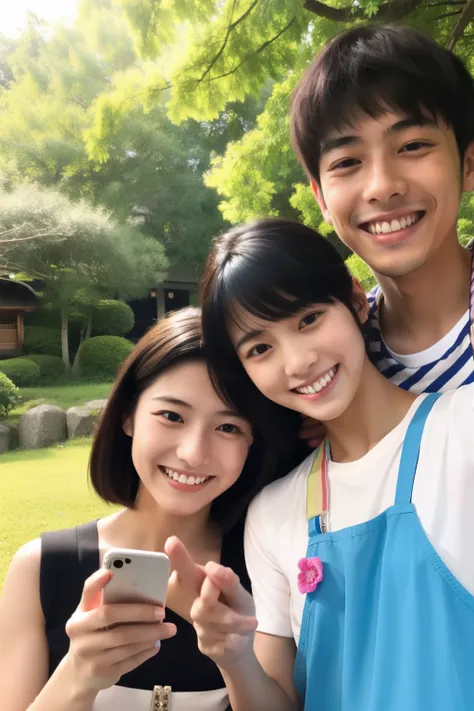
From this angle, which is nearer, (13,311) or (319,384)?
(319,384)

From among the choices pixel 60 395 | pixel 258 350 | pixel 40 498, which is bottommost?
pixel 40 498

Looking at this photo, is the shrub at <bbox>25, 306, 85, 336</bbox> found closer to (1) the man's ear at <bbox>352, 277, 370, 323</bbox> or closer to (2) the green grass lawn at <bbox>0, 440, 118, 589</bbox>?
(2) the green grass lawn at <bbox>0, 440, 118, 589</bbox>

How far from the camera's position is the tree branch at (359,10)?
2.76 metres

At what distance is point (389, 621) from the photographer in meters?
0.95

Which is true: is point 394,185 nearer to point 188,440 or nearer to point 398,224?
point 398,224

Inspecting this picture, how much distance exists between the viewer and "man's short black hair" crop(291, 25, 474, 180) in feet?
4.15

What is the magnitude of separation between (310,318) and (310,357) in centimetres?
11

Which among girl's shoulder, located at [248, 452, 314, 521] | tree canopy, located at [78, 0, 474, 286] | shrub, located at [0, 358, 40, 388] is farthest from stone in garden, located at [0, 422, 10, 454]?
girl's shoulder, located at [248, 452, 314, 521]

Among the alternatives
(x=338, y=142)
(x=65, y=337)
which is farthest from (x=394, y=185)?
(x=65, y=337)

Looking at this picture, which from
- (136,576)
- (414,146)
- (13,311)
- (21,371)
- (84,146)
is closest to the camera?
(136,576)

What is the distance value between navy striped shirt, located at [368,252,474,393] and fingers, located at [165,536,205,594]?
69cm

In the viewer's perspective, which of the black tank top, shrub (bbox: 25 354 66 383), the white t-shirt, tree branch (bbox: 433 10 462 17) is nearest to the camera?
the white t-shirt

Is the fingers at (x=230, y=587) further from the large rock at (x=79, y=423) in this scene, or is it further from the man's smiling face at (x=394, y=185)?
the large rock at (x=79, y=423)

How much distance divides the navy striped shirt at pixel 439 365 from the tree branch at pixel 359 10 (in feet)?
7.01
